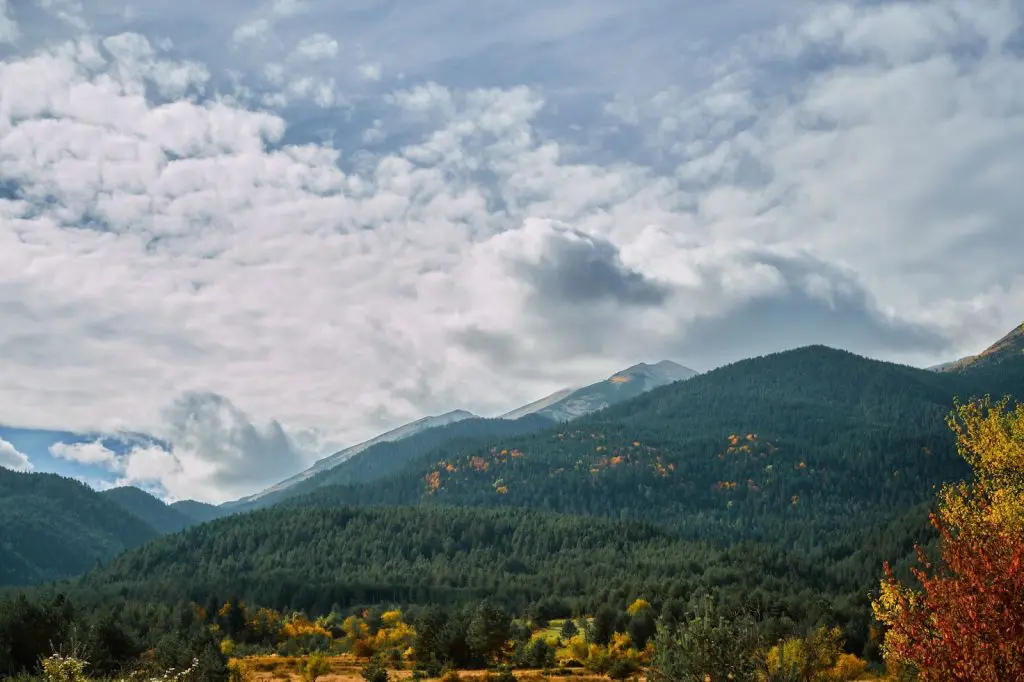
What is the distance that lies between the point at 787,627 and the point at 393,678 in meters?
48.9

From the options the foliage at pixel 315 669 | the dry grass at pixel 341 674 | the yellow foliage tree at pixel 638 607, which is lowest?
the yellow foliage tree at pixel 638 607

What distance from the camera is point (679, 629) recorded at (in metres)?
36.0

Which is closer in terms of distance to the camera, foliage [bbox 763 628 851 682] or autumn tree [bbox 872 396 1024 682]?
autumn tree [bbox 872 396 1024 682]

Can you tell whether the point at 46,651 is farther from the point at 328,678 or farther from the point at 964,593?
the point at 964,593

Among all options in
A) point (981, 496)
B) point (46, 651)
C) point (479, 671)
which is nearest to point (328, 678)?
point (479, 671)

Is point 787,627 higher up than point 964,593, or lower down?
lower down

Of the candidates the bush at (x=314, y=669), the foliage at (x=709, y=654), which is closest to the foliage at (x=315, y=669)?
the bush at (x=314, y=669)

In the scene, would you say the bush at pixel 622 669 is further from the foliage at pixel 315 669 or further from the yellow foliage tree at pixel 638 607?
the yellow foliage tree at pixel 638 607

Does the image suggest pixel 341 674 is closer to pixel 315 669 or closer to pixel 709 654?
pixel 315 669

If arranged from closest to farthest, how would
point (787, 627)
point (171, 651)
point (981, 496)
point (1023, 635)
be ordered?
point (1023, 635) < point (981, 496) < point (171, 651) < point (787, 627)

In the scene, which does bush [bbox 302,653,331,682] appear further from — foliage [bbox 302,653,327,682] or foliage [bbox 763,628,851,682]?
foliage [bbox 763,628,851,682]

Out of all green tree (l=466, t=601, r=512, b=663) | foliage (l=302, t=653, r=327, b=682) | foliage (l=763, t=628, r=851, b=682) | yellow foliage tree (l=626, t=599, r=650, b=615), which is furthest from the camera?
yellow foliage tree (l=626, t=599, r=650, b=615)

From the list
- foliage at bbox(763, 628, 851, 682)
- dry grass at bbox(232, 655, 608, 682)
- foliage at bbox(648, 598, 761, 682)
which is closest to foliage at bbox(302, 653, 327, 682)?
dry grass at bbox(232, 655, 608, 682)

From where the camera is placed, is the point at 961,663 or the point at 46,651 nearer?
the point at 961,663
